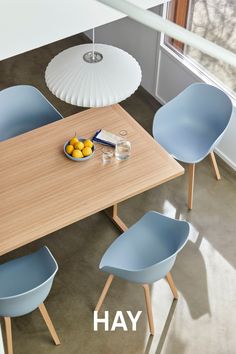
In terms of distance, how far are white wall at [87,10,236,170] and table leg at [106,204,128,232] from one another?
1.18m

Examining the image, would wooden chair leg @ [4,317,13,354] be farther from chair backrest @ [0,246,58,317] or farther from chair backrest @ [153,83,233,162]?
chair backrest @ [153,83,233,162]

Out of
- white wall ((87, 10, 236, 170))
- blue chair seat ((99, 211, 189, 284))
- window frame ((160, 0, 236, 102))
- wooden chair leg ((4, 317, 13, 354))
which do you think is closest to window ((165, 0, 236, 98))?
window frame ((160, 0, 236, 102))

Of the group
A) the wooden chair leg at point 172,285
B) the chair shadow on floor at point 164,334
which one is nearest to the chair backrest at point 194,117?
the wooden chair leg at point 172,285

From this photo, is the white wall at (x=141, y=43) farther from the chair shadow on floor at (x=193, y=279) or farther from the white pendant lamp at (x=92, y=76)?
the white pendant lamp at (x=92, y=76)

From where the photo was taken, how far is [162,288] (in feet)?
13.0

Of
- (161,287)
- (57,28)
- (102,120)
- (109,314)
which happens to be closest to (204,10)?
(102,120)

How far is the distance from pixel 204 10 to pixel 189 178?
1493 millimetres

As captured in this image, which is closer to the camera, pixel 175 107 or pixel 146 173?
pixel 146 173

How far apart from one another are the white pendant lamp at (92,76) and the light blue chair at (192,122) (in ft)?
4.50

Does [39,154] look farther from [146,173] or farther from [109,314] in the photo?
[109,314]

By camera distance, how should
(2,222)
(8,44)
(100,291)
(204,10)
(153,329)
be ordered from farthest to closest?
(204,10) → (100,291) → (153,329) → (2,222) → (8,44)

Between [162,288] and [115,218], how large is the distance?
714 millimetres

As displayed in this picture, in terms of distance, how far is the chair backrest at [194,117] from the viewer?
14.4ft

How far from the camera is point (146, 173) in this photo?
3717mm
